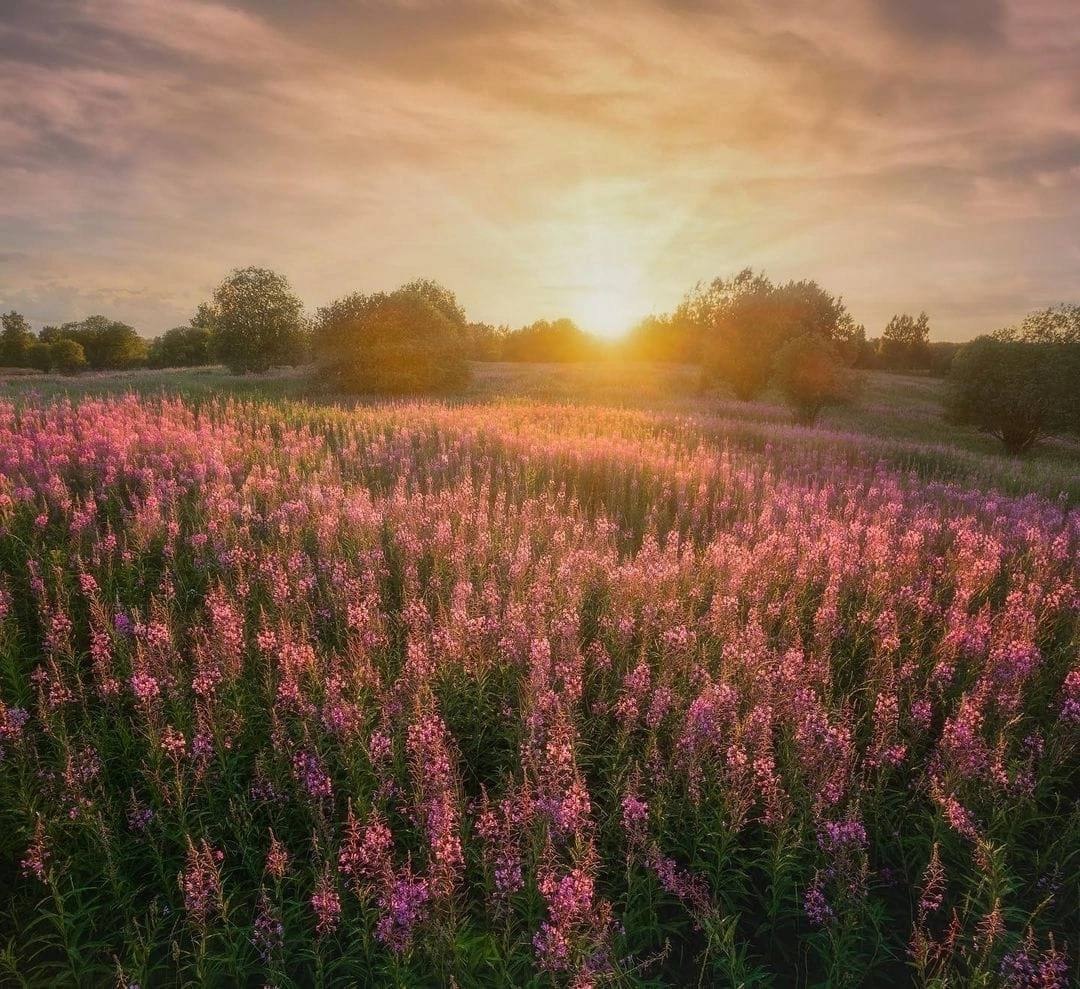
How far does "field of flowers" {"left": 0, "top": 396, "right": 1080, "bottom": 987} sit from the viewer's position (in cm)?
Result: 278

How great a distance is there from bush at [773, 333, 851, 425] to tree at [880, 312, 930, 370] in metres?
71.6

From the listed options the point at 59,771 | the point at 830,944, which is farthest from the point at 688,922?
the point at 59,771

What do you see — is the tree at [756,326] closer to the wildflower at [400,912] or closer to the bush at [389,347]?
the bush at [389,347]

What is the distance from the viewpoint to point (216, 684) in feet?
13.7

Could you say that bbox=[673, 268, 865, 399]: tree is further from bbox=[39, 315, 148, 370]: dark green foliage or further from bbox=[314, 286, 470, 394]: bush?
bbox=[39, 315, 148, 370]: dark green foliage

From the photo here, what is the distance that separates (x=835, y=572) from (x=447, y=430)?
980cm

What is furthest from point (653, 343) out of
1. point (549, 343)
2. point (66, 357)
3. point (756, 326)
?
point (66, 357)

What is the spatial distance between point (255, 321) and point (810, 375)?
1740 inches

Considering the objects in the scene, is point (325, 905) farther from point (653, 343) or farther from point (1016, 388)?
point (653, 343)

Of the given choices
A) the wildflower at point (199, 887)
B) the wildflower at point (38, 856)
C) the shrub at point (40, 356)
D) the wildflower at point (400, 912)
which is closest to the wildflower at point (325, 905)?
the wildflower at point (400, 912)

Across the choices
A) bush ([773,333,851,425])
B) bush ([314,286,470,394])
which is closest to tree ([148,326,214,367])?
bush ([314,286,470,394])

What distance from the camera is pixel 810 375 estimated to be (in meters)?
27.1

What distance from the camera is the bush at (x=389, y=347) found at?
1425 inches

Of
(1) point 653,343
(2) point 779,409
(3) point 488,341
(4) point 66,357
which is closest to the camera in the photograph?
(2) point 779,409
